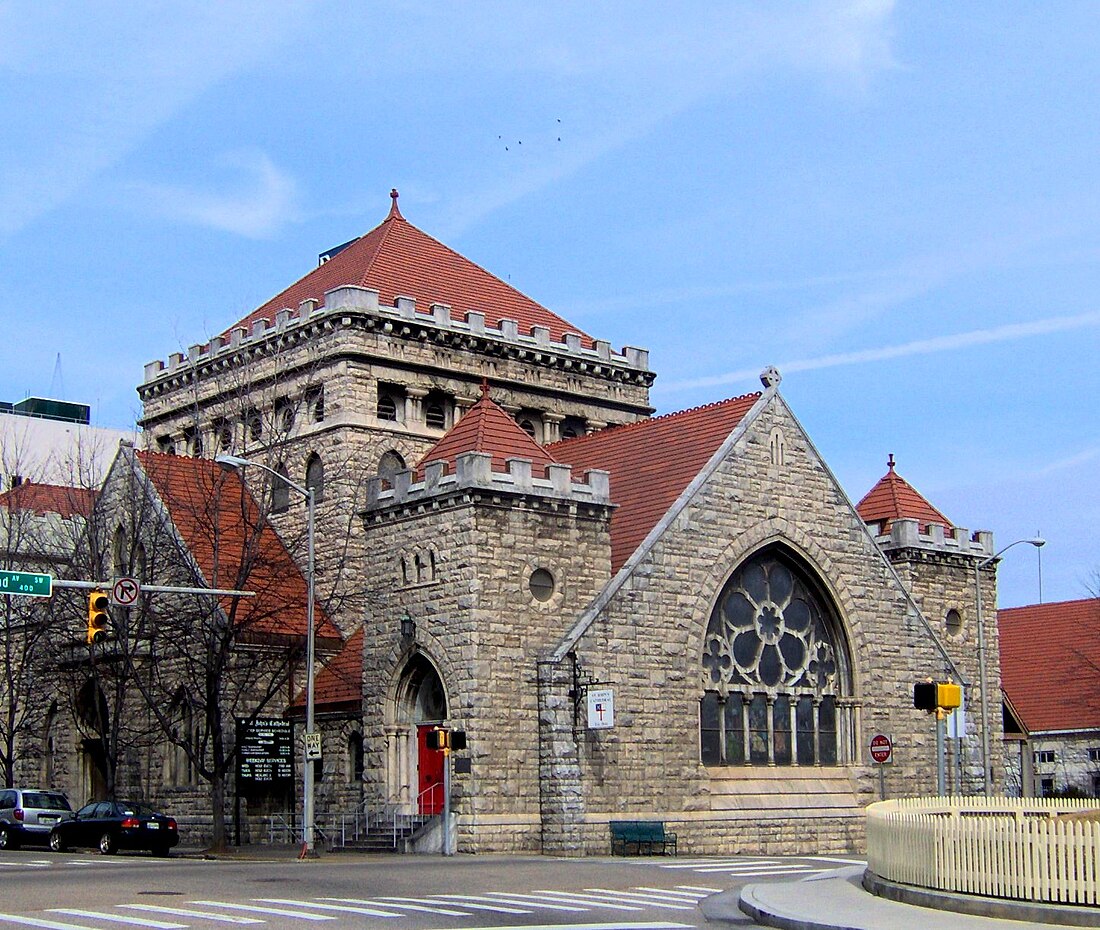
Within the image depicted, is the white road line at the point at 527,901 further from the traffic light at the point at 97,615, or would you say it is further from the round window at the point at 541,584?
the round window at the point at 541,584

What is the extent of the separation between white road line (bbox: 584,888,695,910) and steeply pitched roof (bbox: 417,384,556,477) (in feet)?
46.1

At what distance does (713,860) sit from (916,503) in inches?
718

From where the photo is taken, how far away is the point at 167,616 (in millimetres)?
40406

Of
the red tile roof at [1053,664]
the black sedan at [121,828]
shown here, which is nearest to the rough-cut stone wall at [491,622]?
the black sedan at [121,828]

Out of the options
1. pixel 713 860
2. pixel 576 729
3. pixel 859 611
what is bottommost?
pixel 713 860

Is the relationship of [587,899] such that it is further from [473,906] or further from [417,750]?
[417,750]

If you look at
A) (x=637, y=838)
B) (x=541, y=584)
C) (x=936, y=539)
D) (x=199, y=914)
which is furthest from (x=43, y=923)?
(x=936, y=539)

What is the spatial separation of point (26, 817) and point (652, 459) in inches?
705

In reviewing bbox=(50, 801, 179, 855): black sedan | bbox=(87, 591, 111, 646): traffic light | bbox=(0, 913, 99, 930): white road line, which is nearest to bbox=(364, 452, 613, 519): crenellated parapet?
bbox=(50, 801, 179, 855): black sedan

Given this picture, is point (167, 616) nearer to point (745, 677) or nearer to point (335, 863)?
point (335, 863)

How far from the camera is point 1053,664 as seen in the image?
62344 millimetres

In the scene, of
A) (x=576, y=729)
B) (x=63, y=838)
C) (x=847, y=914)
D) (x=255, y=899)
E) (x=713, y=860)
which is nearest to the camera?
(x=847, y=914)

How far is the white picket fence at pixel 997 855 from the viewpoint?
17453 millimetres

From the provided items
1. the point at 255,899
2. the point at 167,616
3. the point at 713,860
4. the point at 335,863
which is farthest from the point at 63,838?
the point at 255,899
